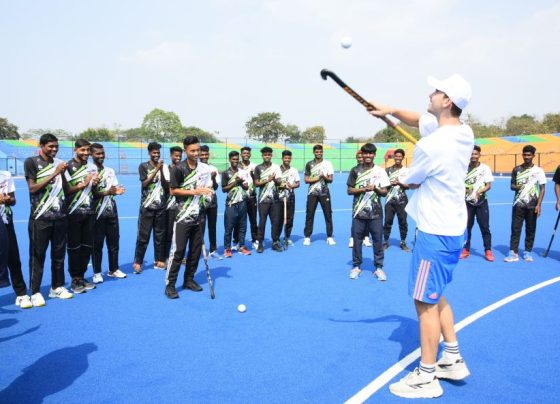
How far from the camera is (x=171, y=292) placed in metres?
6.04

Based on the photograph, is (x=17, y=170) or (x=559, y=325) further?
(x=17, y=170)

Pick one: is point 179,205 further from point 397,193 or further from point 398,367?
point 397,193

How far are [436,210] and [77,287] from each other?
5.40 metres

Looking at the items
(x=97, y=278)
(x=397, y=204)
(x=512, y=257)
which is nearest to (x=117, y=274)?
(x=97, y=278)

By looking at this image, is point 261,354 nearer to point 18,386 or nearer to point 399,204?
point 18,386

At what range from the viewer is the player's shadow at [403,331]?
4395 millimetres

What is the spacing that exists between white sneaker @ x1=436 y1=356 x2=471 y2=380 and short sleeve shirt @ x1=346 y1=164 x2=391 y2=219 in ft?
11.3

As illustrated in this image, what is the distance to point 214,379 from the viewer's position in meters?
3.75

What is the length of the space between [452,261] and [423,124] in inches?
48.7

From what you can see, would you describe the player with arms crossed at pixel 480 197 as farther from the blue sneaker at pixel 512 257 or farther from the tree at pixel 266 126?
the tree at pixel 266 126

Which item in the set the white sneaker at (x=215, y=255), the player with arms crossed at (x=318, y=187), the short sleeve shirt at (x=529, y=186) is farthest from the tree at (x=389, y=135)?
the white sneaker at (x=215, y=255)

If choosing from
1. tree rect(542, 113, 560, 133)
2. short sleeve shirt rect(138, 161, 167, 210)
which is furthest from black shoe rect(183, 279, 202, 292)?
tree rect(542, 113, 560, 133)

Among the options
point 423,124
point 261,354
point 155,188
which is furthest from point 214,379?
point 155,188

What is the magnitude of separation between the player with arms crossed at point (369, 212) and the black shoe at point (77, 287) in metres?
4.32
